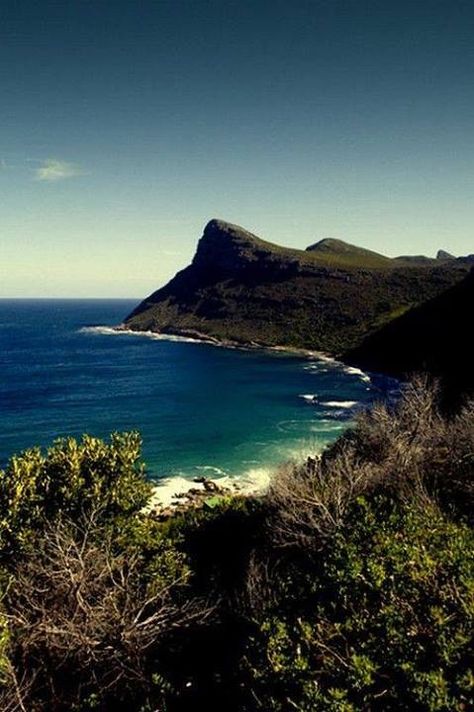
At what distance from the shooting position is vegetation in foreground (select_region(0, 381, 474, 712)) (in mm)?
12234

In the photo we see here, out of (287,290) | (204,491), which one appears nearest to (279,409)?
(204,491)

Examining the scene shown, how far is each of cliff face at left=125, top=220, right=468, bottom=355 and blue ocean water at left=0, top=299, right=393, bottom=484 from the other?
19.8m

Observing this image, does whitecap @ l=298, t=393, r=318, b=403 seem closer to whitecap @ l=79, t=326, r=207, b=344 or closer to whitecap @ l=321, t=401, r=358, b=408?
whitecap @ l=321, t=401, r=358, b=408

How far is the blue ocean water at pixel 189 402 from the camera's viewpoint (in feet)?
190

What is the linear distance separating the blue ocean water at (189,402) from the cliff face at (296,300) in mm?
19812

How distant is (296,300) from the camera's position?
6412 inches

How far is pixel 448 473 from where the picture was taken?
1116 inches

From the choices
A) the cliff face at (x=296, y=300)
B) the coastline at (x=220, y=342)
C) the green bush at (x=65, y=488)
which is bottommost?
the green bush at (x=65, y=488)

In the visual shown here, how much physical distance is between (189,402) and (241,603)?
208 ft

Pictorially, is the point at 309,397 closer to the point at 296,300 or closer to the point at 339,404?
the point at 339,404

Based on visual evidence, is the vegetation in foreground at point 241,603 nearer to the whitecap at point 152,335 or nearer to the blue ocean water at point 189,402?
the blue ocean water at point 189,402

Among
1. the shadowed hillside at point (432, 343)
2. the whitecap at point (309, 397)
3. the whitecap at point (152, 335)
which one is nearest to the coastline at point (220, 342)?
the whitecap at point (152, 335)

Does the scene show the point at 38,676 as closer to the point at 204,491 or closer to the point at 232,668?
the point at 232,668

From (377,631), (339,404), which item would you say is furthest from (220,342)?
(377,631)
